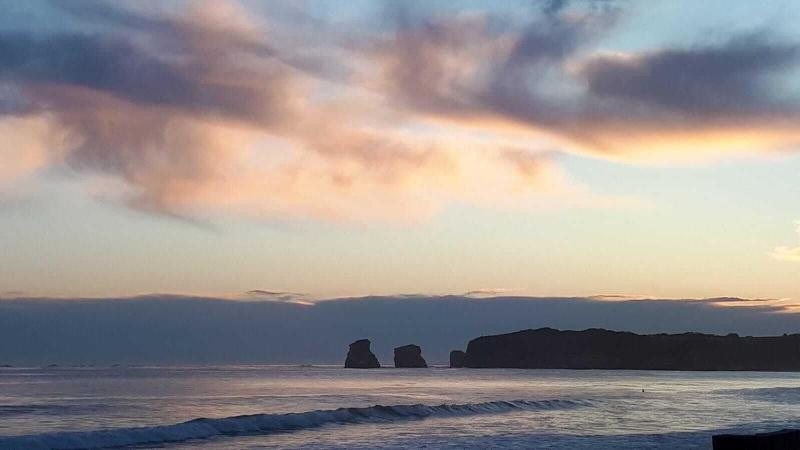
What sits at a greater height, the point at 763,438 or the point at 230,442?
the point at 763,438

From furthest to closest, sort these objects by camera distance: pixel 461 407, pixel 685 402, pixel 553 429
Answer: pixel 685 402, pixel 461 407, pixel 553 429

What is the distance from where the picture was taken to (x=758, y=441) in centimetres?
1270

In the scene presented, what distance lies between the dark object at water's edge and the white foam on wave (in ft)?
72.2

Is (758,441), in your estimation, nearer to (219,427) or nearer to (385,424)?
(219,427)

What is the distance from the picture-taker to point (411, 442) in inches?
1135

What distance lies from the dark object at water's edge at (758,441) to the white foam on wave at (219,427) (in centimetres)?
2200

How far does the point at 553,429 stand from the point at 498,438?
5.22 m

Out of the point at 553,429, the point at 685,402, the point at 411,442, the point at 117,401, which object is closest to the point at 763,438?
the point at 411,442

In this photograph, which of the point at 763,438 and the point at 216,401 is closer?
the point at 763,438

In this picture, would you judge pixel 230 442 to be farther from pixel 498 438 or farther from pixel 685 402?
pixel 685 402

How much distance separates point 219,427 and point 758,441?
25208 millimetres

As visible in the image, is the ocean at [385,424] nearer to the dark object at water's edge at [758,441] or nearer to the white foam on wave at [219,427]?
the white foam on wave at [219,427]

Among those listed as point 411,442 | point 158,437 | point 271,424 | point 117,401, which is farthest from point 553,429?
point 117,401

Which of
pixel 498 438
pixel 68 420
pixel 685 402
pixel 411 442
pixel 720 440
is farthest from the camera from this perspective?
pixel 685 402
